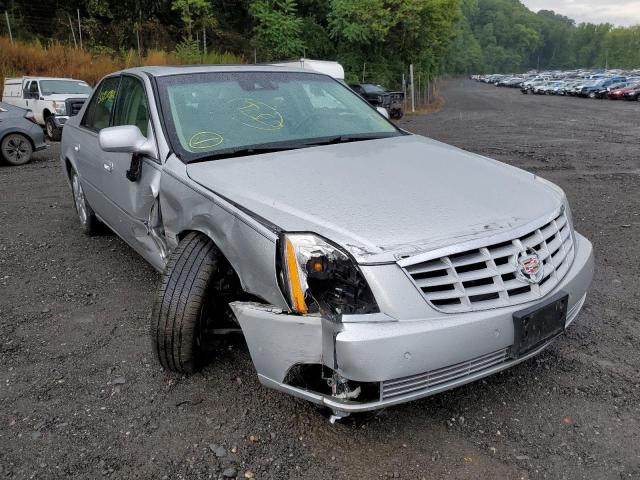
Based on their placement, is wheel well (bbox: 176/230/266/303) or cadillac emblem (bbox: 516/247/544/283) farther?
wheel well (bbox: 176/230/266/303)

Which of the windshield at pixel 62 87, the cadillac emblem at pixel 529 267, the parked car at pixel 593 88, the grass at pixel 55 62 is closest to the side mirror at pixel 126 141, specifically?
the cadillac emblem at pixel 529 267

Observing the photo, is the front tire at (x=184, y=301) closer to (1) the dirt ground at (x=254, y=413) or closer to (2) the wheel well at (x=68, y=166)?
(1) the dirt ground at (x=254, y=413)

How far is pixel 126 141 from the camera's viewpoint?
10.2 feet

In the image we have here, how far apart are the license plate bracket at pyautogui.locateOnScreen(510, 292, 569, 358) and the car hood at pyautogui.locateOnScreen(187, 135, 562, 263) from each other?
351mm

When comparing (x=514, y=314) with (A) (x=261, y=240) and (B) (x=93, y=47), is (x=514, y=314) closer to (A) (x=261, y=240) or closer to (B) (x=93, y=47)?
(A) (x=261, y=240)

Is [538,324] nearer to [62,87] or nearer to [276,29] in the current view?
[62,87]

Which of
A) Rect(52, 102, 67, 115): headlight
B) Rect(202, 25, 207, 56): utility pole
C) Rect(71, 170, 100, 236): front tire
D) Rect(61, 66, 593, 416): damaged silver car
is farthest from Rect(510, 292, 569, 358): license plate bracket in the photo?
Rect(202, 25, 207, 56): utility pole

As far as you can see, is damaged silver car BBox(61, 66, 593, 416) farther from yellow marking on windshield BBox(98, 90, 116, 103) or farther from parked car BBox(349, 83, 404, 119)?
parked car BBox(349, 83, 404, 119)

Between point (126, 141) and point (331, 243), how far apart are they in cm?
159

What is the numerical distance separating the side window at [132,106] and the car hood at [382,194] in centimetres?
78

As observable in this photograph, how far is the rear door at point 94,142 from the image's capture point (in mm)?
4184

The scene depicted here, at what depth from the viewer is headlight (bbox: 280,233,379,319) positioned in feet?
6.83

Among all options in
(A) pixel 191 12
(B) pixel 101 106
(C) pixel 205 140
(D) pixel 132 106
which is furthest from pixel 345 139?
(A) pixel 191 12

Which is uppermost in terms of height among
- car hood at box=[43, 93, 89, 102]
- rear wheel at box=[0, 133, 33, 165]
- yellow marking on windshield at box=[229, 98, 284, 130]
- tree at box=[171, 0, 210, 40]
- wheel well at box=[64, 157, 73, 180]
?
tree at box=[171, 0, 210, 40]
